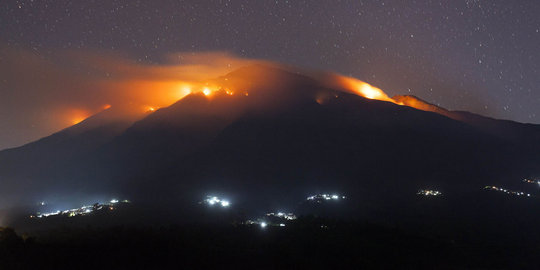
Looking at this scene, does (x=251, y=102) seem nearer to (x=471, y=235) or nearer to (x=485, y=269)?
(x=471, y=235)

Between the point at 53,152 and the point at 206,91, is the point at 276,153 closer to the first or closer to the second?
the point at 206,91

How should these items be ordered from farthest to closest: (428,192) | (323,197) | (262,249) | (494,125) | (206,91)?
(206,91) → (494,125) → (428,192) → (323,197) → (262,249)

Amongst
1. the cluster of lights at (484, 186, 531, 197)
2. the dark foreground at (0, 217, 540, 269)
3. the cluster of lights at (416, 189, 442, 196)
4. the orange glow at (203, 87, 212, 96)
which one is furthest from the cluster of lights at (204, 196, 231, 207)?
the orange glow at (203, 87, 212, 96)

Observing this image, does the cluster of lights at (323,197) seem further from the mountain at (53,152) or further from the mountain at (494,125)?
the mountain at (494,125)

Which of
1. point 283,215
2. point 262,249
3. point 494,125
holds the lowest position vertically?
point 262,249

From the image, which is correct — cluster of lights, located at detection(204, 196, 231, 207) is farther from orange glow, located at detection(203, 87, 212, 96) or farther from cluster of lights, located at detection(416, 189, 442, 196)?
orange glow, located at detection(203, 87, 212, 96)

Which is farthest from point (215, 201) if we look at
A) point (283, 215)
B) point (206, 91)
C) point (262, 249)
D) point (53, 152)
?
point (206, 91)
